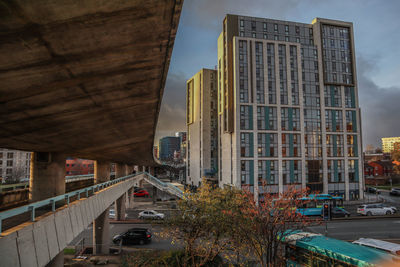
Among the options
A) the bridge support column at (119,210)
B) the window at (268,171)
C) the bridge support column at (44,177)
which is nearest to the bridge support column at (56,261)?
the bridge support column at (44,177)

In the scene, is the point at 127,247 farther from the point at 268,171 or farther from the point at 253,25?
the point at 253,25

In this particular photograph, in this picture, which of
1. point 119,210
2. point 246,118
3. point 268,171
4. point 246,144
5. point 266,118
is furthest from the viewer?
point 266,118

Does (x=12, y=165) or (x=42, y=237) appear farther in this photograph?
(x=12, y=165)

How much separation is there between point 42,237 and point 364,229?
2933 centimetres

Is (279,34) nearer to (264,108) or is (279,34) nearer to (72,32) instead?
(264,108)

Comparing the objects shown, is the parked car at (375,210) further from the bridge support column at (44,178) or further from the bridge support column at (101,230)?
the bridge support column at (44,178)

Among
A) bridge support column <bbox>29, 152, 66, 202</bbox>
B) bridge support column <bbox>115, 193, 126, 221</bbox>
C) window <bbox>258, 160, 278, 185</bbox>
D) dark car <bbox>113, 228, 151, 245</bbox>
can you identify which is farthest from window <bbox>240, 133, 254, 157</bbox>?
bridge support column <bbox>29, 152, 66, 202</bbox>

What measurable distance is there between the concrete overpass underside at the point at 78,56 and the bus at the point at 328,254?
1135cm

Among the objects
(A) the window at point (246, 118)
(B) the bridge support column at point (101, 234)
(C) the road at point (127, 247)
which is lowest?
(C) the road at point (127, 247)

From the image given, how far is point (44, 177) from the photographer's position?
13.0 metres

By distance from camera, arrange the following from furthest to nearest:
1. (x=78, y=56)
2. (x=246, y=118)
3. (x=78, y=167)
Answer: (x=78, y=167) < (x=246, y=118) < (x=78, y=56)

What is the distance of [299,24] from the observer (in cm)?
4838

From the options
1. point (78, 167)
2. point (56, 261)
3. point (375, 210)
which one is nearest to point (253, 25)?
point (375, 210)

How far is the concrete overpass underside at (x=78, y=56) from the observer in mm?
3086
